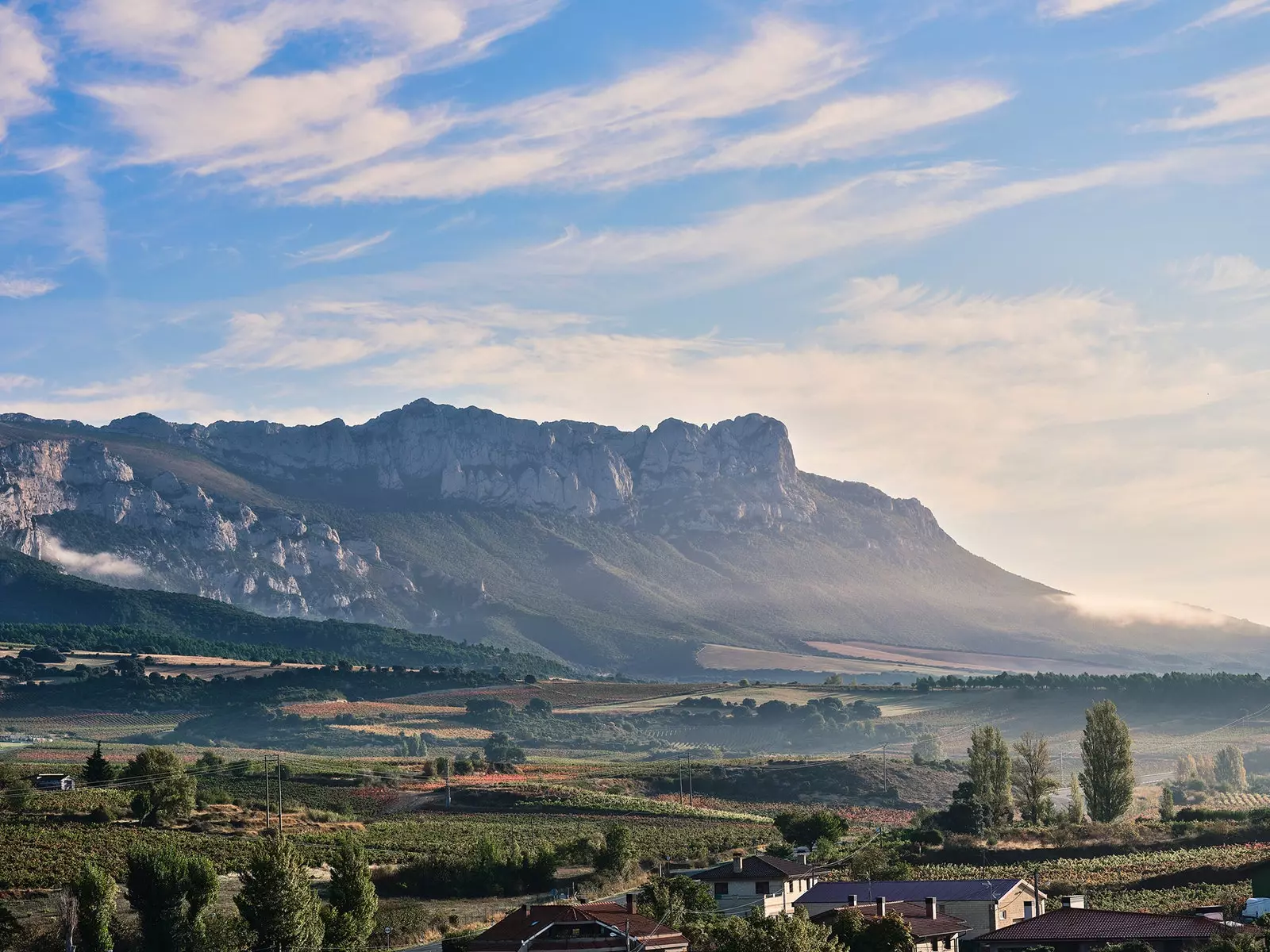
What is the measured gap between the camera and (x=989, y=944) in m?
76.8

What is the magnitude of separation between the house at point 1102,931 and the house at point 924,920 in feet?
5.39

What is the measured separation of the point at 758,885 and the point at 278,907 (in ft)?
89.1

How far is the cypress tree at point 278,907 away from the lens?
74.6m

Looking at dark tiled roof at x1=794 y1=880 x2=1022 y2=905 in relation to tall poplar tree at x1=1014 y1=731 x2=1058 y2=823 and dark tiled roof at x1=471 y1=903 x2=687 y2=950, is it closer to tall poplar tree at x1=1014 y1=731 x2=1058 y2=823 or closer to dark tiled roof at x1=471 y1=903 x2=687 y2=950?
dark tiled roof at x1=471 y1=903 x2=687 y2=950

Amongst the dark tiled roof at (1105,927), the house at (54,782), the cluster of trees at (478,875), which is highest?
the house at (54,782)

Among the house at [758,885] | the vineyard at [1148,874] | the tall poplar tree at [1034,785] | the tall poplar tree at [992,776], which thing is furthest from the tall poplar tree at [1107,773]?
the house at [758,885]

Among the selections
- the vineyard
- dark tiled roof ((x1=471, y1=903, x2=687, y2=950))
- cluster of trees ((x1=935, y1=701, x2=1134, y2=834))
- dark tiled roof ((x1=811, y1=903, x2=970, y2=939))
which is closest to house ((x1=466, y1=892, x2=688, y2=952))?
dark tiled roof ((x1=471, y1=903, x2=687, y2=950))

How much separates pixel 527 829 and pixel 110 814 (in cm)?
2980

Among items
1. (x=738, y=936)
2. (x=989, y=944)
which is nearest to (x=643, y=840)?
(x=989, y=944)

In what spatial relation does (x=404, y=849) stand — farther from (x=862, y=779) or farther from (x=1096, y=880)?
(x=862, y=779)

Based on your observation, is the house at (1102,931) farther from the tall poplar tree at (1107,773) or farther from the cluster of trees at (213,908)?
the tall poplar tree at (1107,773)

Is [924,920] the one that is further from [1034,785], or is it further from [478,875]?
[1034,785]

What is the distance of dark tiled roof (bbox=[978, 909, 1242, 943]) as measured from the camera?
71.4 m

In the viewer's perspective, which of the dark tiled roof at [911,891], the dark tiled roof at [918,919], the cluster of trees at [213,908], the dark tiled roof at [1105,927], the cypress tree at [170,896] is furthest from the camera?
the dark tiled roof at [911,891]
